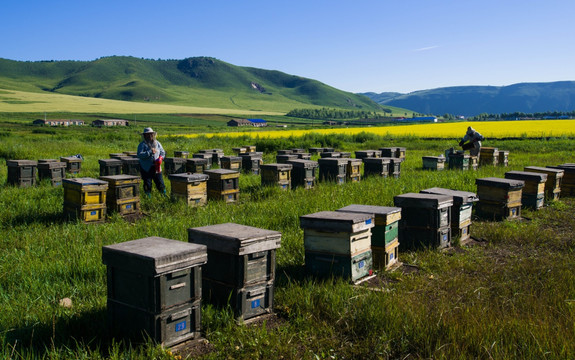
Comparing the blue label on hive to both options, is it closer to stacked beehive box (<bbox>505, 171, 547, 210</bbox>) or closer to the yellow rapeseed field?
stacked beehive box (<bbox>505, 171, 547, 210</bbox>)

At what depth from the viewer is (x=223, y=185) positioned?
1288 cm

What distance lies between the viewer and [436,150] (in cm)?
3183

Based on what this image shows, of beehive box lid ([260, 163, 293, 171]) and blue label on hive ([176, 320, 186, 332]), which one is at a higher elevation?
beehive box lid ([260, 163, 293, 171])

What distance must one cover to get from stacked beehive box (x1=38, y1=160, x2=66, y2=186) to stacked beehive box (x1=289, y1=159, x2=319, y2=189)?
7889 mm

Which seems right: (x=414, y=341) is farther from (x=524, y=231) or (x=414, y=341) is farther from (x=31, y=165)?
(x=31, y=165)

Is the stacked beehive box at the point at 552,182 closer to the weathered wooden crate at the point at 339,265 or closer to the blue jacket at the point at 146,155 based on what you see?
the weathered wooden crate at the point at 339,265

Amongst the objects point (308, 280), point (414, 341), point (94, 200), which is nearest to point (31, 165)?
point (94, 200)

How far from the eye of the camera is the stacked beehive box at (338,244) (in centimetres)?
637

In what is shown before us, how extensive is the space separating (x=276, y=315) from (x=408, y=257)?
10.6ft

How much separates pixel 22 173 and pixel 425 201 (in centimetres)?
1322

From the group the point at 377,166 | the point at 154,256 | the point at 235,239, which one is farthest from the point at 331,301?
the point at 377,166

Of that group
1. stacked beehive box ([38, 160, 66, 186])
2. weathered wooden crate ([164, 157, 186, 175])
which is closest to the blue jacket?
weathered wooden crate ([164, 157, 186, 175])

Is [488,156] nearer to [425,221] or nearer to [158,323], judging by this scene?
[425,221]

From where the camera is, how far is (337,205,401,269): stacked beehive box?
7109 mm
